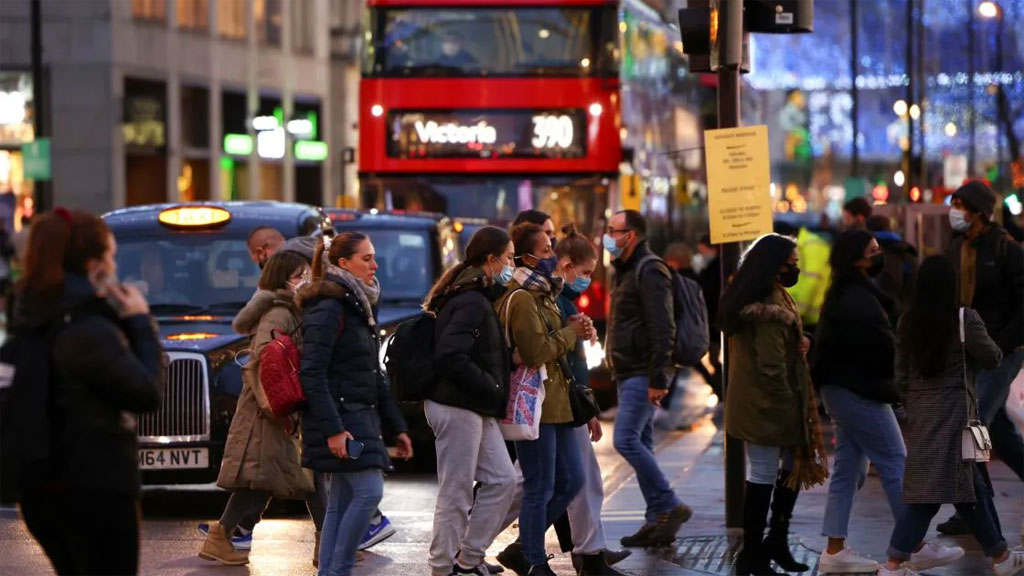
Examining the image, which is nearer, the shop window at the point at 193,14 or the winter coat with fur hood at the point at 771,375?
the winter coat with fur hood at the point at 771,375

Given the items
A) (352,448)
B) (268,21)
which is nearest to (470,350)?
(352,448)

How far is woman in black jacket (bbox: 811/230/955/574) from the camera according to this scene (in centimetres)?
942

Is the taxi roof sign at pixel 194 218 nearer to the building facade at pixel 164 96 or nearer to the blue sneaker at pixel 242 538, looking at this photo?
the blue sneaker at pixel 242 538

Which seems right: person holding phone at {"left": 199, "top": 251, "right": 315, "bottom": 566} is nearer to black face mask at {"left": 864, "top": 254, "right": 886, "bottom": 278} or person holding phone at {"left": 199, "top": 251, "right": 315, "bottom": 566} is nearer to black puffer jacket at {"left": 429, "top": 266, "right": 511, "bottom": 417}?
black puffer jacket at {"left": 429, "top": 266, "right": 511, "bottom": 417}

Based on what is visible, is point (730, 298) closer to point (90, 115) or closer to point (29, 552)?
point (29, 552)

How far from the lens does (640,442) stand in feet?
35.8

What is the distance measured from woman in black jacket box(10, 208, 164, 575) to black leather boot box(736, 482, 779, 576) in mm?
4131

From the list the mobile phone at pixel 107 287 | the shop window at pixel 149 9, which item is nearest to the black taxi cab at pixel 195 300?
the mobile phone at pixel 107 287

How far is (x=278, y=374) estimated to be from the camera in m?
8.69

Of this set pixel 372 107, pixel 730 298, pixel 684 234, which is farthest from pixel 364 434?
pixel 684 234

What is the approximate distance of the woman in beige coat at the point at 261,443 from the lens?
9945 mm

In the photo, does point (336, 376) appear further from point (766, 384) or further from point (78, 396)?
point (78, 396)

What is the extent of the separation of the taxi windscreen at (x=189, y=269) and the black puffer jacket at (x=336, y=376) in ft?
15.8

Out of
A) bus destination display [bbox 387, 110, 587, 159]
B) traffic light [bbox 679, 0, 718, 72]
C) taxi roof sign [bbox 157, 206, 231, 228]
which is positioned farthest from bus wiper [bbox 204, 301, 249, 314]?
bus destination display [bbox 387, 110, 587, 159]
